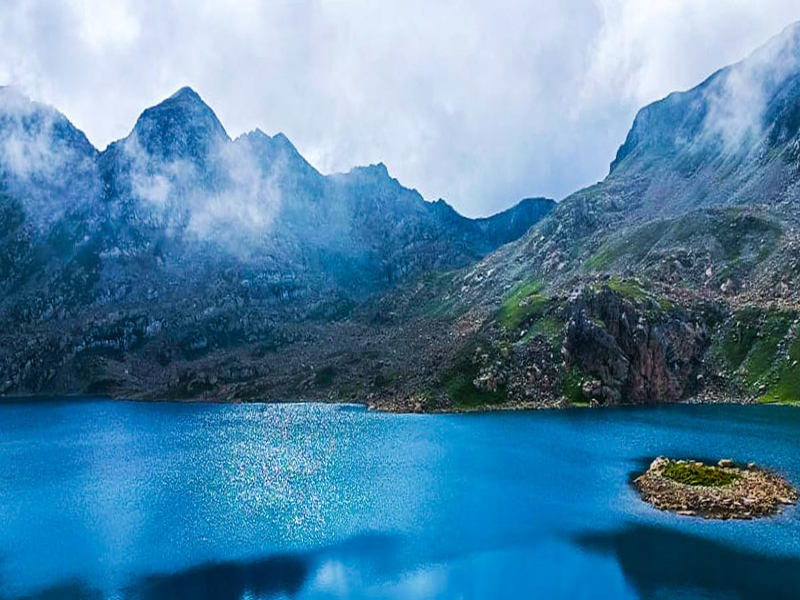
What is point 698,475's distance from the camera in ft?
292

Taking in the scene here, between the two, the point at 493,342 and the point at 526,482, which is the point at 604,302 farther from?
the point at 526,482

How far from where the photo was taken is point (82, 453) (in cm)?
13438

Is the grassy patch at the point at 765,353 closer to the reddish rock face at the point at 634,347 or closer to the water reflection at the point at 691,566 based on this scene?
the reddish rock face at the point at 634,347

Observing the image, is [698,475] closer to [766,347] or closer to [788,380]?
[788,380]

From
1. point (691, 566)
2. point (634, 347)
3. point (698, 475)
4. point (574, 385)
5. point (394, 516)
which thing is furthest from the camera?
point (634, 347)

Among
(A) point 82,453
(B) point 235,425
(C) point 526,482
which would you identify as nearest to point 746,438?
(C) point 526,482

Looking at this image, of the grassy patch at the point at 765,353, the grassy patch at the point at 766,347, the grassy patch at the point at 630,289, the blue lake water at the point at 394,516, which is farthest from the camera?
the grassy patch at the point at 630,289

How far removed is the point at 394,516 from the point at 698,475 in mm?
41684

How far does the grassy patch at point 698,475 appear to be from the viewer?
284 ft

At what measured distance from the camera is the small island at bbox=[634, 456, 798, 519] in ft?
254

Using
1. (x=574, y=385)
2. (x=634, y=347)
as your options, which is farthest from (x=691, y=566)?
(x=634, y=347)

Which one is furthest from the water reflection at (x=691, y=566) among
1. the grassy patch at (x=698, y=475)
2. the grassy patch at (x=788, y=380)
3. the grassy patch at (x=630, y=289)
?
the grassy patch at (x=630, y=289)

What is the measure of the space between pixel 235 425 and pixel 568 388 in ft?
279

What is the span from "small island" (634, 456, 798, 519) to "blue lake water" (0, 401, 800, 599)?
2579 mm
